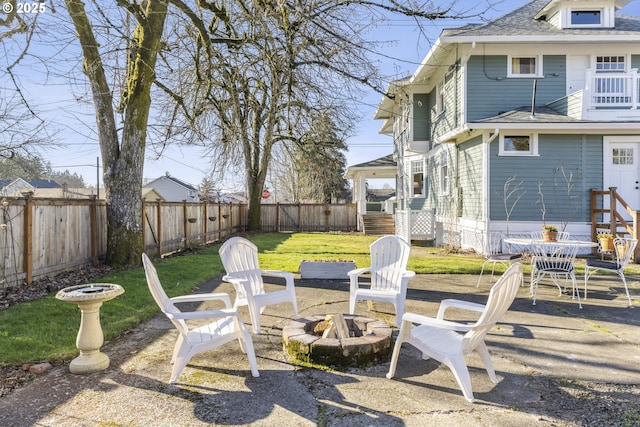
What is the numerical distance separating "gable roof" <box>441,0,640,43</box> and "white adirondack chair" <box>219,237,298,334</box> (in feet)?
29.3

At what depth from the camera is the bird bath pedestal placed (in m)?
3.23

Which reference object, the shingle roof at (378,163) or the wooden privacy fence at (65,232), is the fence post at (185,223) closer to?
the wooden privacy fence at (65,232)

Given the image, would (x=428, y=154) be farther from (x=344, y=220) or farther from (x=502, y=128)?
(x=344, y=220)

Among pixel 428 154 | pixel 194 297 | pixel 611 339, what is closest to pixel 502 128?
pixel 428 154

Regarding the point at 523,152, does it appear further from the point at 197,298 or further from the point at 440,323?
the point at 197,298

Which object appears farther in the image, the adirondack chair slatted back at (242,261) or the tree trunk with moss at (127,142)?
the tree trunk with moss at (127,142)

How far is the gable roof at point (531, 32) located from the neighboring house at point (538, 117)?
0.03m

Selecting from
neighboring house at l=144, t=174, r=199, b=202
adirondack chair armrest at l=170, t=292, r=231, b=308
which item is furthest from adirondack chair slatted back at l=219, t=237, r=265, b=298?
neighboring house at l=144, t=174, r=199, b=202

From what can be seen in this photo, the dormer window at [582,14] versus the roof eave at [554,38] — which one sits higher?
the dormer window at [582,14]

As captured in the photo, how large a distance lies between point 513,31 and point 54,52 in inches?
438

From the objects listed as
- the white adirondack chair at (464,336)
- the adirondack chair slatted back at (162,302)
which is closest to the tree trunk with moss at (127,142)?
the adirondack chair slatted back at (162,302)

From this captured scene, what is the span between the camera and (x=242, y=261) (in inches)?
195

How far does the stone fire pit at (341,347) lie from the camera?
3377mm

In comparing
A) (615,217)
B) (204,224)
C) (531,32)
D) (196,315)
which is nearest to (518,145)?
(615,217)
